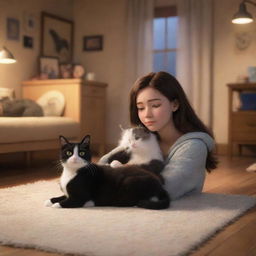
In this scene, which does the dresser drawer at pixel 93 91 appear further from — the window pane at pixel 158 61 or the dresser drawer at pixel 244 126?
the dresser drawer at pixel 244 126

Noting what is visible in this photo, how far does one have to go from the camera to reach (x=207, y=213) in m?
2.02

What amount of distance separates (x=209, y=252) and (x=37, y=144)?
298 centimetres

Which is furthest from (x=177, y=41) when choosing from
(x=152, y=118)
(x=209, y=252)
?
(x=209, y=252)

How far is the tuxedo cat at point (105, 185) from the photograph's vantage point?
2043 mm

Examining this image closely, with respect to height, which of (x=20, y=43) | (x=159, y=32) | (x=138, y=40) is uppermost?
(x=159, y=32)

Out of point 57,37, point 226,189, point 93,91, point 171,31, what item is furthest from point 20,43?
point 226,189

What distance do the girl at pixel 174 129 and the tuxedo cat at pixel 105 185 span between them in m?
0.18

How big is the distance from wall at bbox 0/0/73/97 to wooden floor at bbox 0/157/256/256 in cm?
160

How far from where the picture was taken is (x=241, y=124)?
17.0 ft

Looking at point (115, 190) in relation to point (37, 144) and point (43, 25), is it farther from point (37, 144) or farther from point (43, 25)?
point (43, 25)

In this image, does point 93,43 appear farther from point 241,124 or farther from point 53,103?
point 241,124

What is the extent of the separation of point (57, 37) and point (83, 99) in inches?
59.1

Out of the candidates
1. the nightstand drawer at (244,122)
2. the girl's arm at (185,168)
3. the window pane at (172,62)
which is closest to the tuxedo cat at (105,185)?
the girl's arm at (185,168)

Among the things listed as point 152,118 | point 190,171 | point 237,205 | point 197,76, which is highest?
point 197,76
